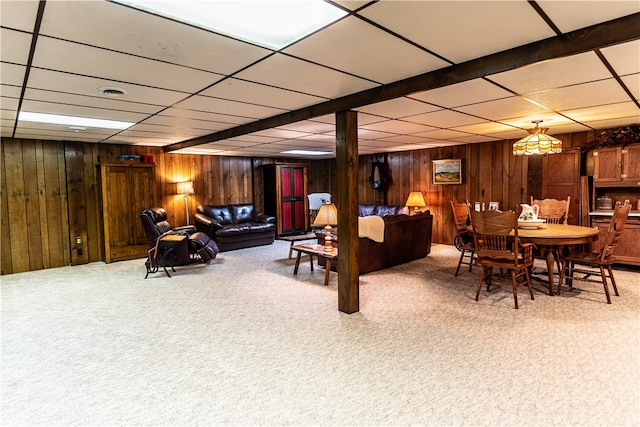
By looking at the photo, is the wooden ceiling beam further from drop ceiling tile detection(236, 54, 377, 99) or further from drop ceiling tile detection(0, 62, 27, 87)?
drop ceiling tile detection(0, 62, 27, 87)

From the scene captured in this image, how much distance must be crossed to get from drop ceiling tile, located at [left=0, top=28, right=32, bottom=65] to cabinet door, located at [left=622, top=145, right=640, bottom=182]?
22.1ft

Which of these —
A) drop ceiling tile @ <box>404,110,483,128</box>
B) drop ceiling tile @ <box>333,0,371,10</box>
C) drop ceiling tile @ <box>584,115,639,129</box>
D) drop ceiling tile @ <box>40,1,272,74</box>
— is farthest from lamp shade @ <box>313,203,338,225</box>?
drop ceiling tile @ <box>584,115,639,129</box>

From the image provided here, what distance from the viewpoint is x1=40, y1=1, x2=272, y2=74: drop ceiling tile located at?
166 cm

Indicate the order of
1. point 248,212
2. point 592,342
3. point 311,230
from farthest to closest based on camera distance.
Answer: point 311,230, point 248,212, point 592,342

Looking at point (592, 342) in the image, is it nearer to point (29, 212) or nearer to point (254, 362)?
point (254, 362)

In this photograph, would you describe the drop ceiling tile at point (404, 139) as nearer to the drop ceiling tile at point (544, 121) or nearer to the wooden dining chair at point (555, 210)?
the drop ceiling tile at point (544, 121)

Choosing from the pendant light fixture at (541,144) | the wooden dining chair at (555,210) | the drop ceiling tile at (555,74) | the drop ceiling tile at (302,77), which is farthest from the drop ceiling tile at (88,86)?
the wooden dining chair at (555,210)

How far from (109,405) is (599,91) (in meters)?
4.54

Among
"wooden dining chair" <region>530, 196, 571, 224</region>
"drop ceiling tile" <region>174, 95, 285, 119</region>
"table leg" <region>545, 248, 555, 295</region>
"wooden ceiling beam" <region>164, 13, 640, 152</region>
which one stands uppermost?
"drop ceiling tile" <region>174, 95, 285, 119</region>

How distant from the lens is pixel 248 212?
8.30 meters

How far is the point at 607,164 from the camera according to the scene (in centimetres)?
514

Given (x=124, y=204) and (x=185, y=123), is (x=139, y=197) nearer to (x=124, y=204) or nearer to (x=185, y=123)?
(x=124, y=204)

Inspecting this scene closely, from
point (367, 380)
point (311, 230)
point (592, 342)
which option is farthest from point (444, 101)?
point (311, 230)

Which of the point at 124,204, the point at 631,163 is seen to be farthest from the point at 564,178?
the point at 124,204
